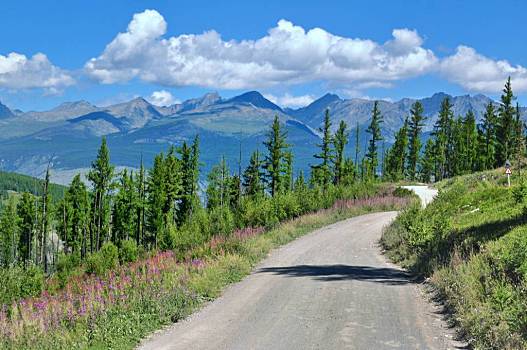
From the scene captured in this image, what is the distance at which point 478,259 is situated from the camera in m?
11.7

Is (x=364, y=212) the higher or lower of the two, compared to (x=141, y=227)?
higher

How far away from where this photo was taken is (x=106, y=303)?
1070cm

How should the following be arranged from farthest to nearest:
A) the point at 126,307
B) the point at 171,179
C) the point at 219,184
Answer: the point at 219,184 < the point at 171,179 < the point at 126,307

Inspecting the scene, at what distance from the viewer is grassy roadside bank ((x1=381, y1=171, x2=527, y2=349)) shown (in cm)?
833

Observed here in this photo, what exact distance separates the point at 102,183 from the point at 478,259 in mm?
64100

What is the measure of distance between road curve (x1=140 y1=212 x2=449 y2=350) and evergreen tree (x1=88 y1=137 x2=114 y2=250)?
54002 millimetres

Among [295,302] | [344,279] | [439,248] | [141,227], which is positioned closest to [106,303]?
[295,302]

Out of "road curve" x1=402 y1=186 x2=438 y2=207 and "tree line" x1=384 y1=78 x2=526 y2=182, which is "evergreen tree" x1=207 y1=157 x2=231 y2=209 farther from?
"road curve" x1=402 y1=186 x2=438 y2=207

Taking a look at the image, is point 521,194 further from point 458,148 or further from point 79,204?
point 458,148

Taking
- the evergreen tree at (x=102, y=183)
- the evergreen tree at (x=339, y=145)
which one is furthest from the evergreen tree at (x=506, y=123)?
the evergreen tree at (x=102, y=183)


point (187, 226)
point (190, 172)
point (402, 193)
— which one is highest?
point (190, 172)

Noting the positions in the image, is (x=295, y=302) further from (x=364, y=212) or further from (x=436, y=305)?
(x=364, y=212)

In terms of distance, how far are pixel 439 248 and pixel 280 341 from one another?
27.2 feet

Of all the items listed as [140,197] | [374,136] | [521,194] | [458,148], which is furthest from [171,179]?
[521,194]
